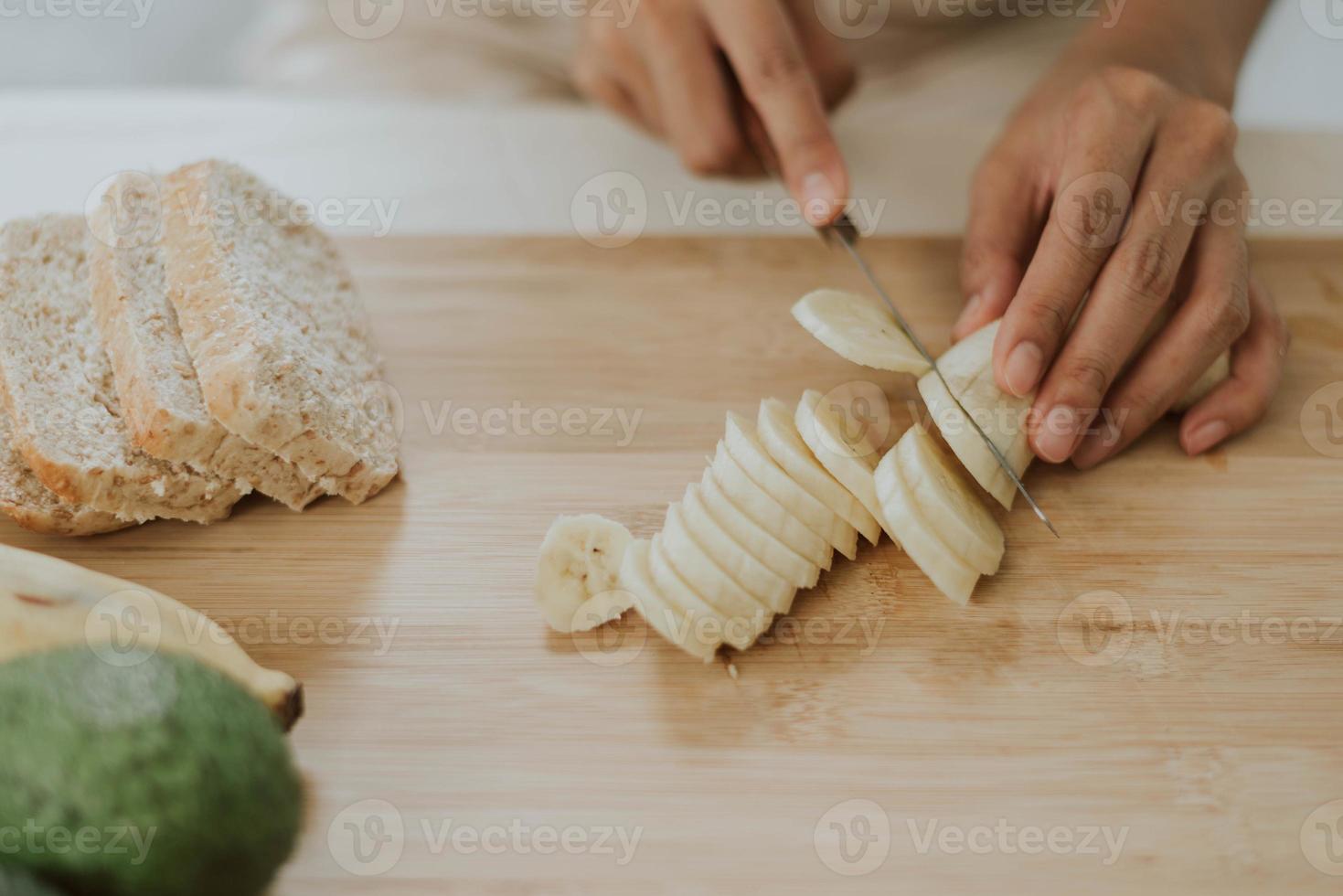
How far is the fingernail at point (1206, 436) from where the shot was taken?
2.18 meters

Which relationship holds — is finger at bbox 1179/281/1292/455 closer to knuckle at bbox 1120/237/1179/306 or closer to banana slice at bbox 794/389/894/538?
knuckle at bbox 1120/237/1179/306

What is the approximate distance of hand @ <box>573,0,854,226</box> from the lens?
234 cm

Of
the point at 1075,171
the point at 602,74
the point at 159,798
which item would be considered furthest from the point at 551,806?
the point at 602,74

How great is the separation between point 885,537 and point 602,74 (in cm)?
148

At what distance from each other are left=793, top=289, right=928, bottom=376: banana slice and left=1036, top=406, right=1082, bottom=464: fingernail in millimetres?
250

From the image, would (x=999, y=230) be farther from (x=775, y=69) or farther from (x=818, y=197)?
(x=775, y=69)

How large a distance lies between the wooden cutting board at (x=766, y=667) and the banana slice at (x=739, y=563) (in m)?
0.10

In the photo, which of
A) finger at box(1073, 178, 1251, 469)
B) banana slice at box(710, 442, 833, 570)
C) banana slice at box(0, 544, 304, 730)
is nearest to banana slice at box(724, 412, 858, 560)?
banana slice at box(710, 442, 833, 570)

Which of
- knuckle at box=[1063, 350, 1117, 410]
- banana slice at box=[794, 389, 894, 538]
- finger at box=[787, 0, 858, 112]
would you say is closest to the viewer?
banana slice at box=[794, 389, 894, 538]

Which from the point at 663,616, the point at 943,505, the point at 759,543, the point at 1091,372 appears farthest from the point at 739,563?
the point at 1091,372

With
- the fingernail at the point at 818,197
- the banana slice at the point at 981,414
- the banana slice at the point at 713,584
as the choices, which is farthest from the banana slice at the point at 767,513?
the fingernail at the point at 818,197

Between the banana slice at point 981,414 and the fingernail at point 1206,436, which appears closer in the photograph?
the banana slice at point 981,414

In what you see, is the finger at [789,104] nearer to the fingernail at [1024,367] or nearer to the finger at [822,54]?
the finger at [822,54]

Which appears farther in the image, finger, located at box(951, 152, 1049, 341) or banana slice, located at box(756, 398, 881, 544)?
finger, located at box(951, 152, 1049, 341)
